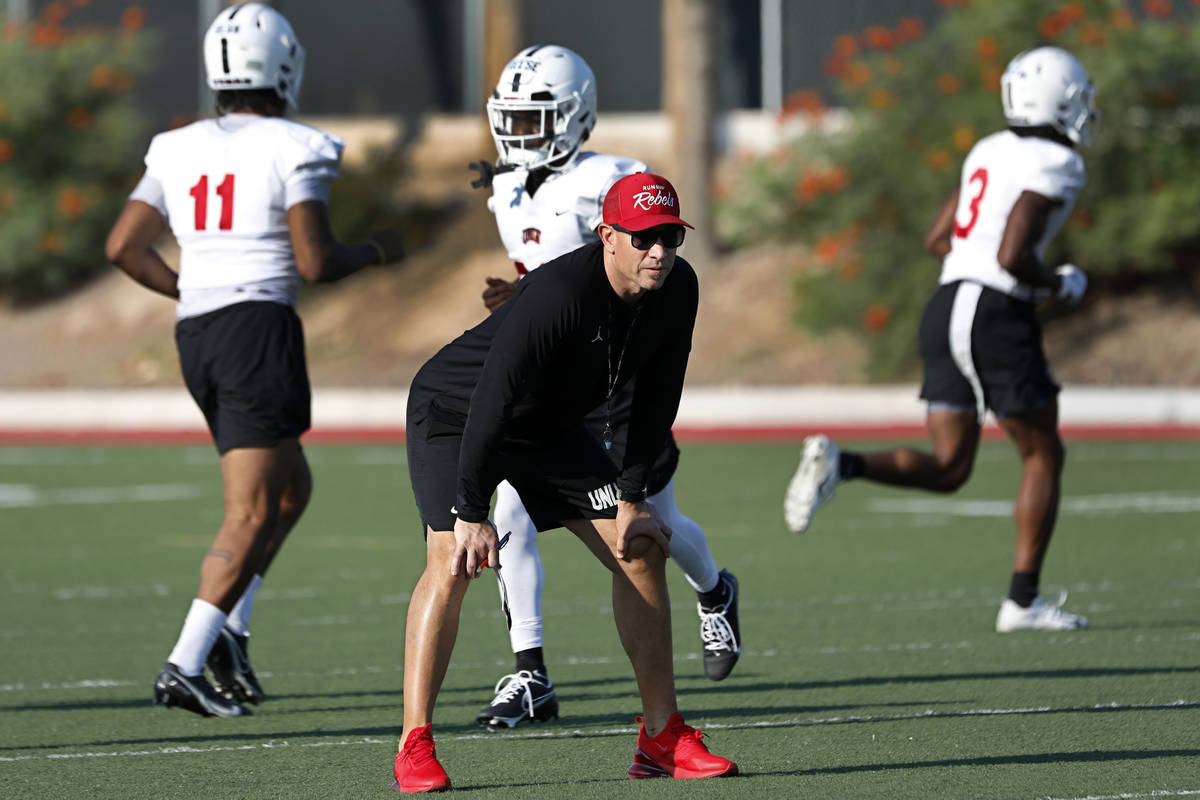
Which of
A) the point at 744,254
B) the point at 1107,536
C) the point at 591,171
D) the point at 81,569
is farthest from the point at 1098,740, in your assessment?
the point at 744,254

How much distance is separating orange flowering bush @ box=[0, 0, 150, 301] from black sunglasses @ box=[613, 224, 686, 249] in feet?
80.3

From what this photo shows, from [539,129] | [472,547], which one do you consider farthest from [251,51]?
[472,547]

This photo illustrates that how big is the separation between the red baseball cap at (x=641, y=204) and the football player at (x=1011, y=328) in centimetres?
355

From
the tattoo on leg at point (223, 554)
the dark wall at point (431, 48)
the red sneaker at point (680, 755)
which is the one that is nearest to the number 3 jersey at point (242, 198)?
the tattoo on leg at point (223, 554)

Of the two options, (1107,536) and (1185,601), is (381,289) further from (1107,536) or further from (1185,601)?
(1185,601)

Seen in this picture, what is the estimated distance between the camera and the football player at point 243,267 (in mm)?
7355

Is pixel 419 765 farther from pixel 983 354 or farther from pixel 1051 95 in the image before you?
pixel 1051 95

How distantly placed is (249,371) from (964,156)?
51.4 ft

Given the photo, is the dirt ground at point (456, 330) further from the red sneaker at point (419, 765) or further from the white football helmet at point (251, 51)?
the red sneaker at point (419, 765)

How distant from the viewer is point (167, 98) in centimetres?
3188

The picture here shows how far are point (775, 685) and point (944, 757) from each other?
151 cm

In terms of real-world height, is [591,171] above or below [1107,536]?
above

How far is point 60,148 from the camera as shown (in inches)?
1168

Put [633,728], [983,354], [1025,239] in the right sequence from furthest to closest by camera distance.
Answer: [983,354], [1025,239], [633,728]
